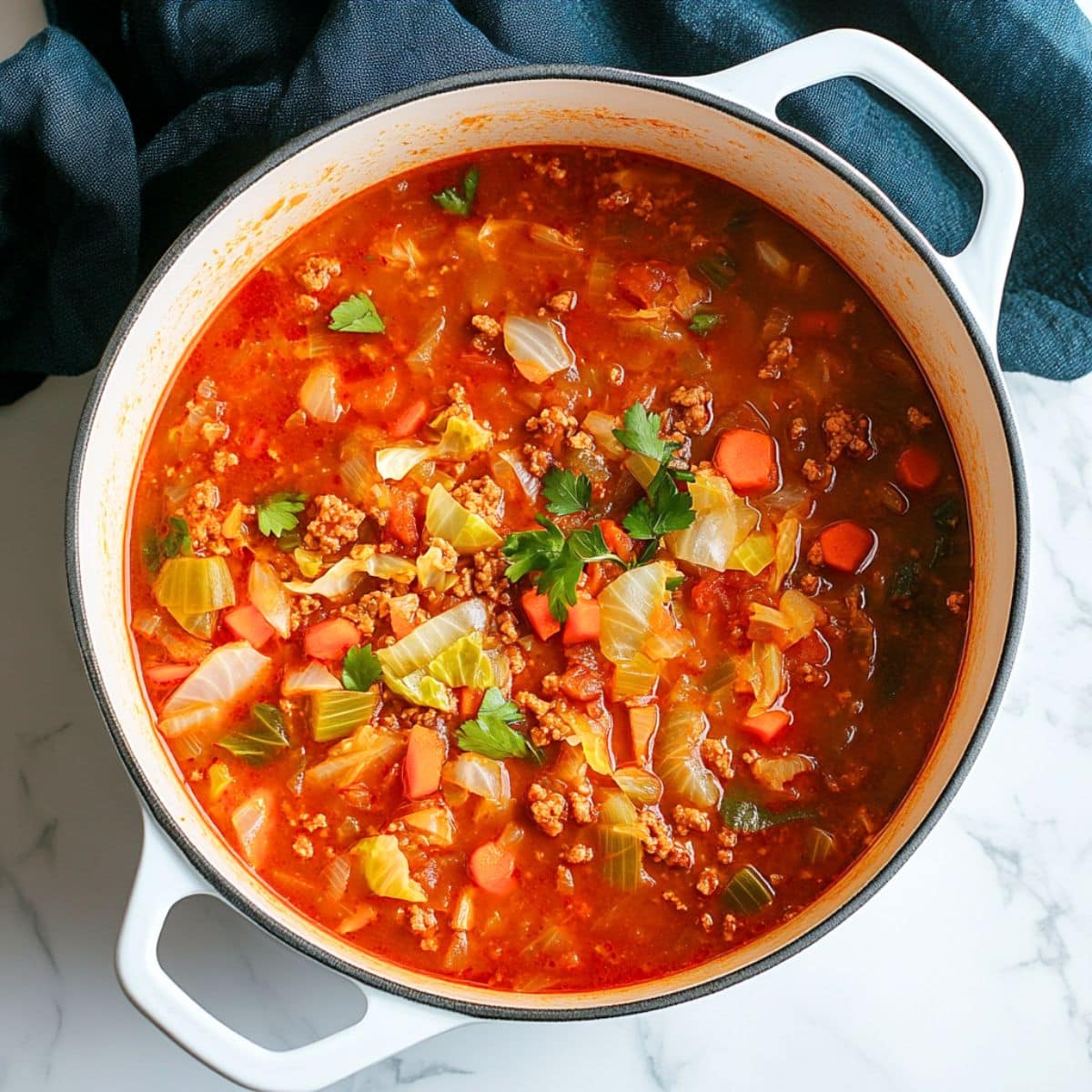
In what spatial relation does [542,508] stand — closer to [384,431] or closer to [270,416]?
[384,431]

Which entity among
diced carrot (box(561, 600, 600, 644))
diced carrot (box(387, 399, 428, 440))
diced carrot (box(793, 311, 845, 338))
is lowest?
diced carrot (box(561, 600, 600, 644))

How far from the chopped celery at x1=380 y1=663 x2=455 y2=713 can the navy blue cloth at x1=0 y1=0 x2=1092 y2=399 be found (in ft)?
3.55

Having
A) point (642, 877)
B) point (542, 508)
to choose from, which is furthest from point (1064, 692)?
point (542, 508)

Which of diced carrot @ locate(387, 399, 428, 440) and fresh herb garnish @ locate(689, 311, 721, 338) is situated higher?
fresh herb garnish @ locate(689, 311, 721, 338)

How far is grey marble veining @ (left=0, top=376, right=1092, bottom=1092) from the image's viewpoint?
3082 mm

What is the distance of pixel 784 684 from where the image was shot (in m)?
2.83

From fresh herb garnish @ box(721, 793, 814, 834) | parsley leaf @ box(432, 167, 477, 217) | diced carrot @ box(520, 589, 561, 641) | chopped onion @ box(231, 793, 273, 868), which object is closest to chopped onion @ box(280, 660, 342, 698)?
chopped onion @ box(231, 793, 273, 868)

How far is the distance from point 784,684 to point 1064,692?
0.84 meters

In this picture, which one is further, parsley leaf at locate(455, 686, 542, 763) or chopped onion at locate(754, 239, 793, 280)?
chopped onion at locate(754, 239, 793, 280)

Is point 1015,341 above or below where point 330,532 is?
above

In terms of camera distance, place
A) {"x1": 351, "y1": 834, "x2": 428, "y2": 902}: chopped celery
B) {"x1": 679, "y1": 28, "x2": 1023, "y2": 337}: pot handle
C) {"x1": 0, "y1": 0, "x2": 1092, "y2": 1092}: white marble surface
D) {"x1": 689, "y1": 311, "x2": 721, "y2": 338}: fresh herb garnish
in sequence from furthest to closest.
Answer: {"x1": 0, "y1": 0, "x2": 1092, "y2": 1092}: white marble surface < {"x1": 689, "y1": 311, "x2": 721, "y2": 338}: fresh herb garnish < {"x1": 351, "y1": 834, "x2": 428, "y2": 902}: chopped celery < {"x1": 679, "y1": 28, "x2": 1023, "y2": 337}: pot handle

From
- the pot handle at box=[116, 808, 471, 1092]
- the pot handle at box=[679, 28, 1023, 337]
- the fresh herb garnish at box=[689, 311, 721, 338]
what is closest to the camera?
the pot handle at box=[116, 808, 471, 1092]

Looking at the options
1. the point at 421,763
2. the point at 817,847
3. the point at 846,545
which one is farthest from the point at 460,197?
the point at 817,847

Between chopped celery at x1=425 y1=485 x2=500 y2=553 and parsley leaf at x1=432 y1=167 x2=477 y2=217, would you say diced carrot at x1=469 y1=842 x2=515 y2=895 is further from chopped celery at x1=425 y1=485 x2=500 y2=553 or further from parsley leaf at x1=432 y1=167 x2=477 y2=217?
parsley leaf at x1=432 y1=167 x2=477 y2=217
